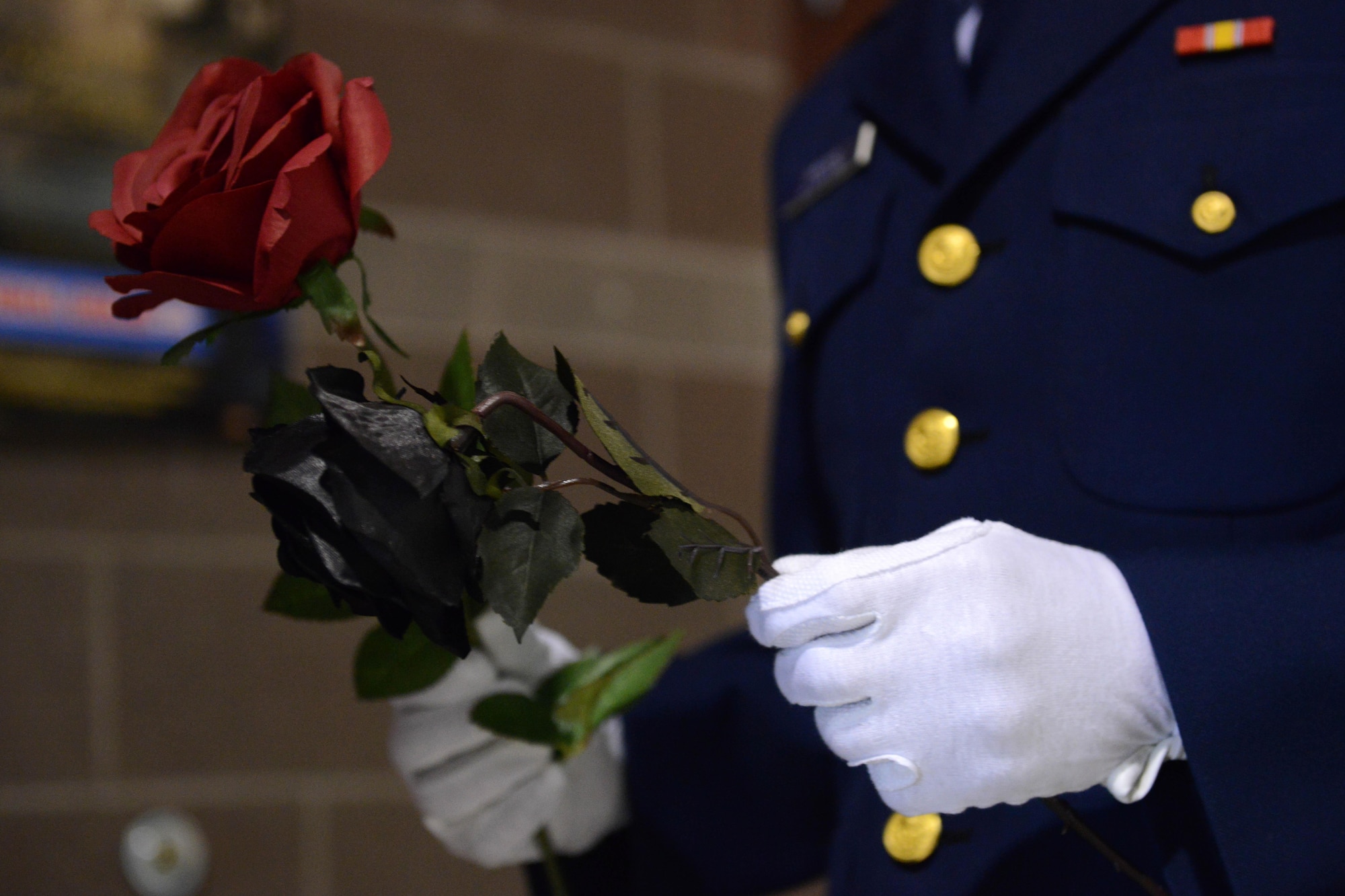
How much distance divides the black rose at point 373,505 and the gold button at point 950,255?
0.39 m

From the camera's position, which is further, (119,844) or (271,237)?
(119,844)

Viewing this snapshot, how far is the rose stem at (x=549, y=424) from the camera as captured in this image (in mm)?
464

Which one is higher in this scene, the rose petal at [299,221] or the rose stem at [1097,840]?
the rose petal at [299,221]

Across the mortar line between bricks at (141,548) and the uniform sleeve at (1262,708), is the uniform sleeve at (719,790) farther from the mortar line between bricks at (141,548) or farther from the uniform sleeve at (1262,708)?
the mortar line between bricks at (141,548)

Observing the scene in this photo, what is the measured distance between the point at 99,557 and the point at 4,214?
13.8 inches

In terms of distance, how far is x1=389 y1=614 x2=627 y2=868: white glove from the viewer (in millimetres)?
764

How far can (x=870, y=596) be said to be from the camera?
1.62ft

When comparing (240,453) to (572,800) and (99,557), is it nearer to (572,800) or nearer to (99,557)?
(99,557)

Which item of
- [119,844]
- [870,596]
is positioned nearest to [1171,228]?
[870,596]

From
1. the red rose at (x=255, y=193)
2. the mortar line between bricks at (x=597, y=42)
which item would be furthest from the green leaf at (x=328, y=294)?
the mortar line between bricks at (x=597, y=42)

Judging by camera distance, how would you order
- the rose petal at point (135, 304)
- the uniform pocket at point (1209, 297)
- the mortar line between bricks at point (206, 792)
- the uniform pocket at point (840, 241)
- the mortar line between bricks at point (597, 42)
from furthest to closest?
the mortar line between bricks at point (597, 42), the mortar line between bricks at point (206, 792), the uniform pocket at point (840, 241), the uniform pocket at point (1209, 297), the rose petal at point (135, 304)

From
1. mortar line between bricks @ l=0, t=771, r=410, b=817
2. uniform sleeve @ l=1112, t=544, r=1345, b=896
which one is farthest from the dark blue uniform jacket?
mortar line between bricks @ l=0, t=771, r=410, b=817

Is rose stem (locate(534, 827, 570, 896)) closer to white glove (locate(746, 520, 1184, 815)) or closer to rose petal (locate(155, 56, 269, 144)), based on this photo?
white glove (locate(746, 520, 1184, 815))

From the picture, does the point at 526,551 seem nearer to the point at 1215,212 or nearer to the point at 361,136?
the point at 361,136
